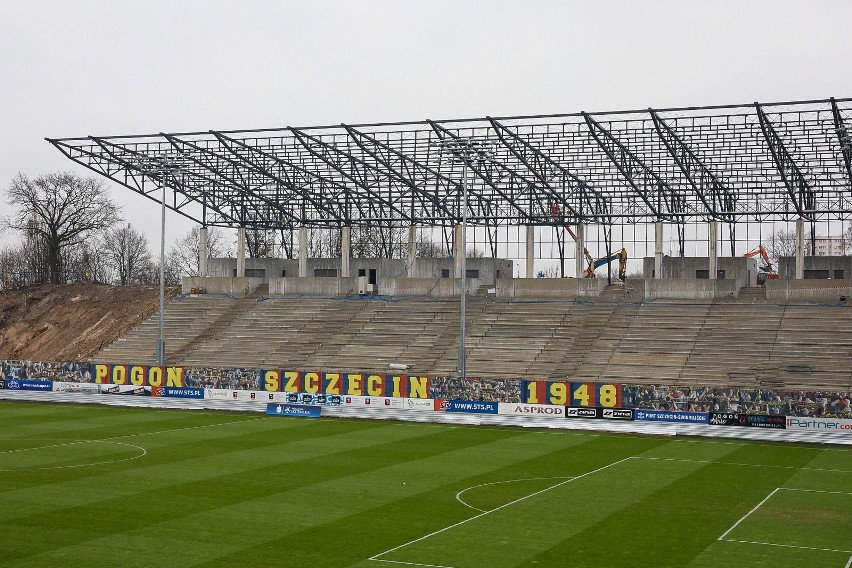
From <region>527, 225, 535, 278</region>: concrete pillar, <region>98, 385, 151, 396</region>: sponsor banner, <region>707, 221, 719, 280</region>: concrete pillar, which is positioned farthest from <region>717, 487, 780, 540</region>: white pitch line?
<region>527, 225, 535, 278</region>: concrete pillar

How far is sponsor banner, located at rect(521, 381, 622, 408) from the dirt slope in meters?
42.1

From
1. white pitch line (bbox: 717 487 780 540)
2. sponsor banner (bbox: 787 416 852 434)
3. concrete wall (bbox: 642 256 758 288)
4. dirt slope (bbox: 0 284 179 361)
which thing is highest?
concrete wall (bbox: 642 256 758 288)

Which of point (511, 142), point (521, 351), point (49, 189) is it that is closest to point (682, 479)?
point (521, 351)

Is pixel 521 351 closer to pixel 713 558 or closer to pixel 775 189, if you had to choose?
pixel 775 189

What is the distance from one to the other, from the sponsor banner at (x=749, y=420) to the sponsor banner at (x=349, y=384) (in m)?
14.1

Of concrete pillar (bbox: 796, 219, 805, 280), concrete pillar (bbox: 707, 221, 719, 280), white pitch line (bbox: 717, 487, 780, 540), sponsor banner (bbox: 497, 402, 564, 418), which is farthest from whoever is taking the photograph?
concrete pillar (bbox: 707, 221, 719, 280)

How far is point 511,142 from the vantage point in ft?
211

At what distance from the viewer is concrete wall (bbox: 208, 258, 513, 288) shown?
275 feet

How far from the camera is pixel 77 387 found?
59438mm

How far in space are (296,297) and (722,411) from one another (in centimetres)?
4084

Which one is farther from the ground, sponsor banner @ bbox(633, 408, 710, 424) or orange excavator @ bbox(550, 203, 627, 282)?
orange excavator @ bbox(550, 203, 627, 282)

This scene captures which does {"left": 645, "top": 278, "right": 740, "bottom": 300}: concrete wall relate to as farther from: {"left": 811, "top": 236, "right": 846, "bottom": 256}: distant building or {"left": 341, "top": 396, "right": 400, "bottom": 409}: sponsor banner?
{"left": 341, "top": 396, "right": 400, "bottom": 409}: sponsor banner

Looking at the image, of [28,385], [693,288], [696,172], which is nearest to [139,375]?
[28,385]

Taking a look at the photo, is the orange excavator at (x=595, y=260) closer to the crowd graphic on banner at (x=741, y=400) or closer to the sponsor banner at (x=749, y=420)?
the crowd graphic on banner at (x=741, y=400)
